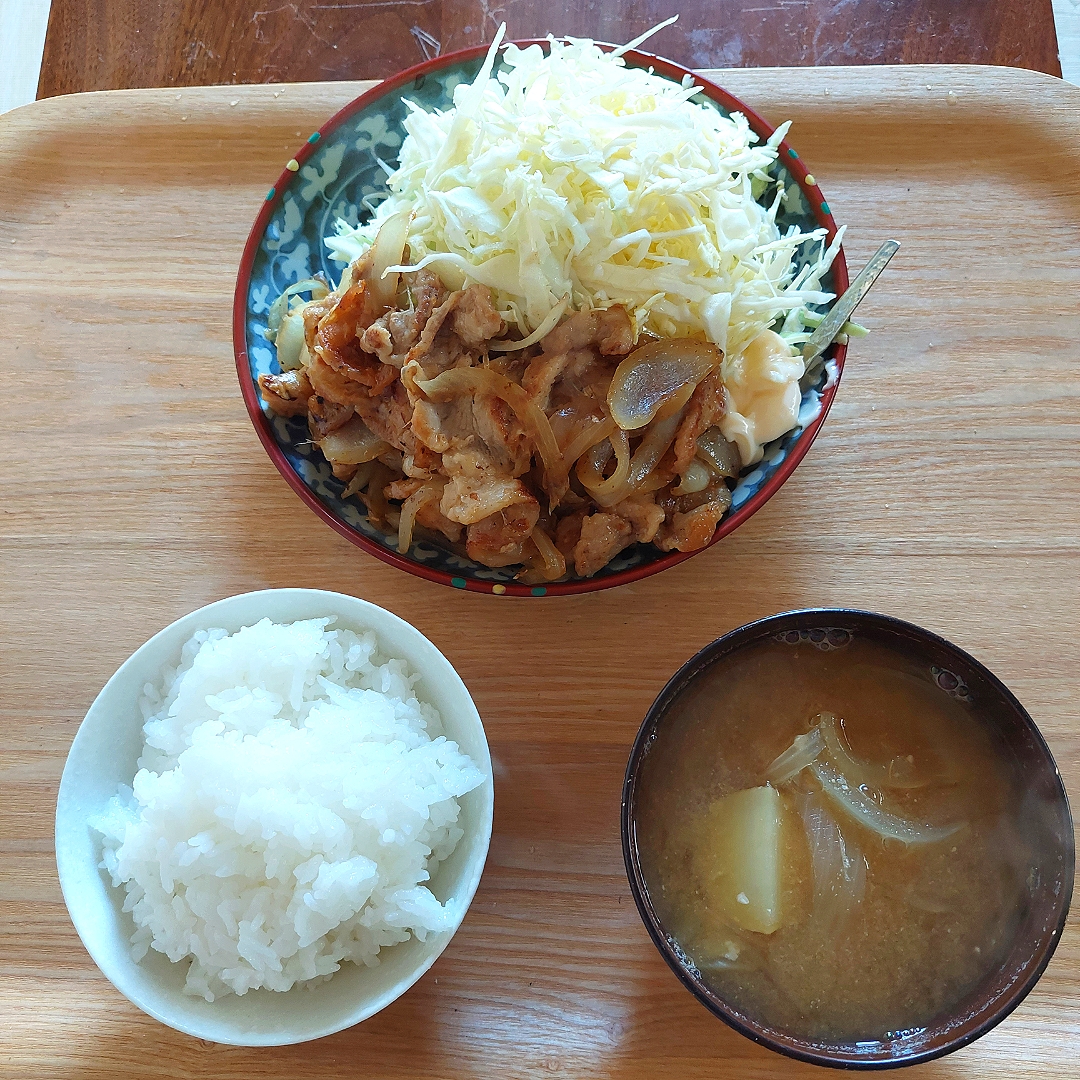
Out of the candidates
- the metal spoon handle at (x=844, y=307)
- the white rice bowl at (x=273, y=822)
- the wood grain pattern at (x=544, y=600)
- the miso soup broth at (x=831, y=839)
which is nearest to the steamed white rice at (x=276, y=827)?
the white rice bowl at (x=273, y=822)

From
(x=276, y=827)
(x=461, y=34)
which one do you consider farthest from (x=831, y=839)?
(x=461, y=34)

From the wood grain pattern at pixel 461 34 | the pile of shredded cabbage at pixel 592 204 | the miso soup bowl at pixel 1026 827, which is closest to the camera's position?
the miso soup bowl at pixel 1026 827

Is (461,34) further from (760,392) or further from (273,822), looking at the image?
(273,822)

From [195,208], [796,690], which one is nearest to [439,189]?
[195,208]

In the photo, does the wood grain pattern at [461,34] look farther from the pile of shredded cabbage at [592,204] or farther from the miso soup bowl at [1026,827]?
the miso soup bowl at [1026,827]

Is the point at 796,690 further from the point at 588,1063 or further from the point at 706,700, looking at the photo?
the point at 588,1063

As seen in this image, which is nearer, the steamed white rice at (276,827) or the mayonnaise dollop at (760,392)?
the steamed white rice at (276,827)

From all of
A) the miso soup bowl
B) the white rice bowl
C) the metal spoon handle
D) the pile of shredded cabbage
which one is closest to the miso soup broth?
the miso soup bowl
